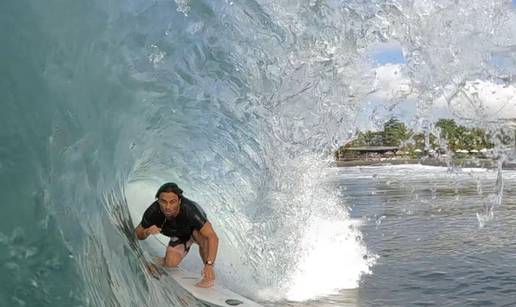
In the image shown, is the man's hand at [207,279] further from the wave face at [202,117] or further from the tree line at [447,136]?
the tree line at [447,136]

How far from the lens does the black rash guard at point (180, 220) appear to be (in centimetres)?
561

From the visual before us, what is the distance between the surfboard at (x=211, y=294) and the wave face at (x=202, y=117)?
286mm

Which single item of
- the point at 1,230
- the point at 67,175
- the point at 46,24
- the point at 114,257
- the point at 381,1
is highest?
the point at 381,1

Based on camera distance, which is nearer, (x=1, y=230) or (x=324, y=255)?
(x=1, y=230)

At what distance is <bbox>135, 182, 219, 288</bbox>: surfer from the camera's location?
5.38 meters

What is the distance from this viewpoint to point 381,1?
513 centimetres

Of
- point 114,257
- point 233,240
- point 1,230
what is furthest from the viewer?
point 233,240

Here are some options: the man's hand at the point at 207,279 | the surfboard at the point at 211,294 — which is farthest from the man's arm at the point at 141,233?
the man's hand at the point at 207,279

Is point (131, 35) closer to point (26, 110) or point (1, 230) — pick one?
point (26, 110)

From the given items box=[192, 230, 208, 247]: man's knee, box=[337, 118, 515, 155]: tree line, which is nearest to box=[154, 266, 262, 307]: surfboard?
box=[192, 230, 208, 247]: man's knee

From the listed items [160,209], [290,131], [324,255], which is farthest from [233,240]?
[160,209]

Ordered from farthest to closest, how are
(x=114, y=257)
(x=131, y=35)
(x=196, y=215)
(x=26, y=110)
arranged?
(x=196, y=215) → (x=131, y=35) → (x=114, y=257) → (x=26, y=110)

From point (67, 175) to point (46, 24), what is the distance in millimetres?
969

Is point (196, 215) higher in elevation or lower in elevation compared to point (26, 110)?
lower
